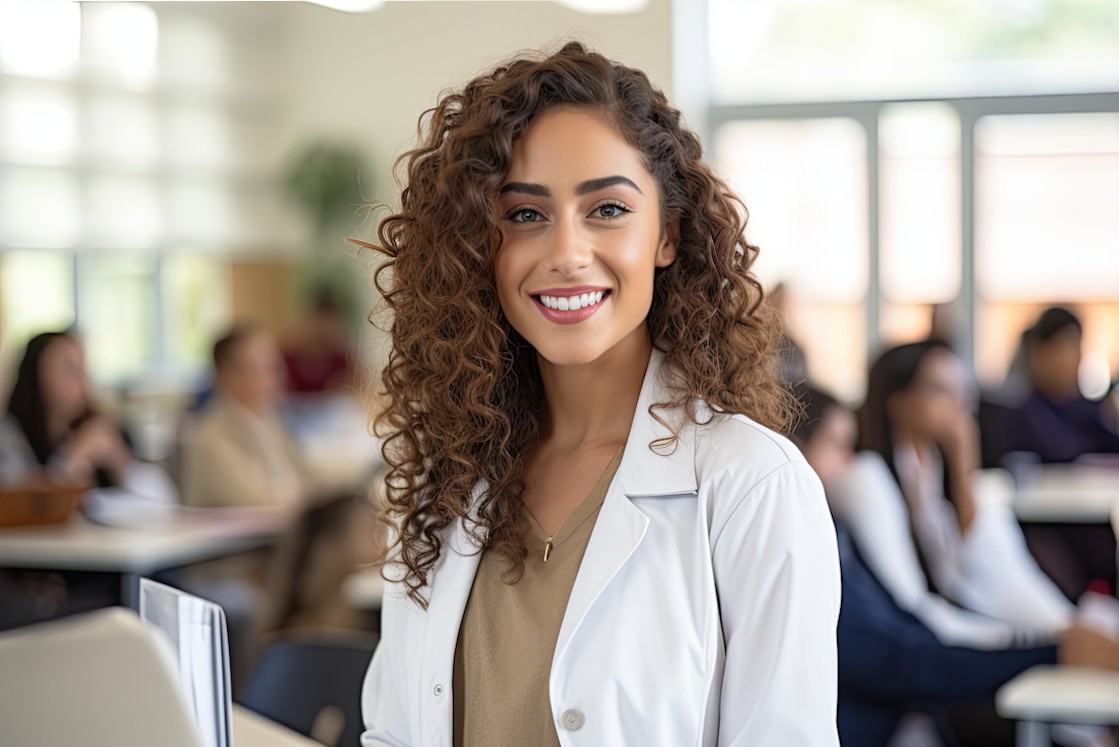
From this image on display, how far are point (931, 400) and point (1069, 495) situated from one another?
65.4 inches

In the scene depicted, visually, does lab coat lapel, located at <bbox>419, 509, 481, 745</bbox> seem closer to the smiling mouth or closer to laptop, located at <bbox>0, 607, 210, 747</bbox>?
the smiling mouth

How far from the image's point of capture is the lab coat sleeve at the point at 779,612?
1.36 metres

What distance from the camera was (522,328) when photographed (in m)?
1.57

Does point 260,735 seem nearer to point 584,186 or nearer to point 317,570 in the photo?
point 584,186

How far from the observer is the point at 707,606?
142cm

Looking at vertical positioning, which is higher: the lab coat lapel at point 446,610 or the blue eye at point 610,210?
the blue eye at point 610,210

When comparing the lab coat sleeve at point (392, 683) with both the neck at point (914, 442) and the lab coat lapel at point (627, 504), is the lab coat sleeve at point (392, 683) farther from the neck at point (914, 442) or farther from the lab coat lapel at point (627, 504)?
the neck at point (914, 442)

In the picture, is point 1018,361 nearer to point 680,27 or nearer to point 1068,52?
point 1068,52

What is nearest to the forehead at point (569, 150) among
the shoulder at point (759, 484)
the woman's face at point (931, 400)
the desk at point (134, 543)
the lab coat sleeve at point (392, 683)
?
the shoulder at point (759, 484)

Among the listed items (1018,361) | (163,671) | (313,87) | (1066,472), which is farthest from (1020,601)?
(313,87)

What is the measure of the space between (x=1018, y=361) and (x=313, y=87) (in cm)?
491

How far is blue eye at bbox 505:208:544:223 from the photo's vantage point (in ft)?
5.06

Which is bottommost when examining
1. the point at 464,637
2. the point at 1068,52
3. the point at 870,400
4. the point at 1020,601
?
the point at 1020,601

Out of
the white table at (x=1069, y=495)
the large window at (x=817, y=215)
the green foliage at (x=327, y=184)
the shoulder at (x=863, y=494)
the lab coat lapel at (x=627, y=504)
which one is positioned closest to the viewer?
the lab coat lapel at (x=627, y=504)
